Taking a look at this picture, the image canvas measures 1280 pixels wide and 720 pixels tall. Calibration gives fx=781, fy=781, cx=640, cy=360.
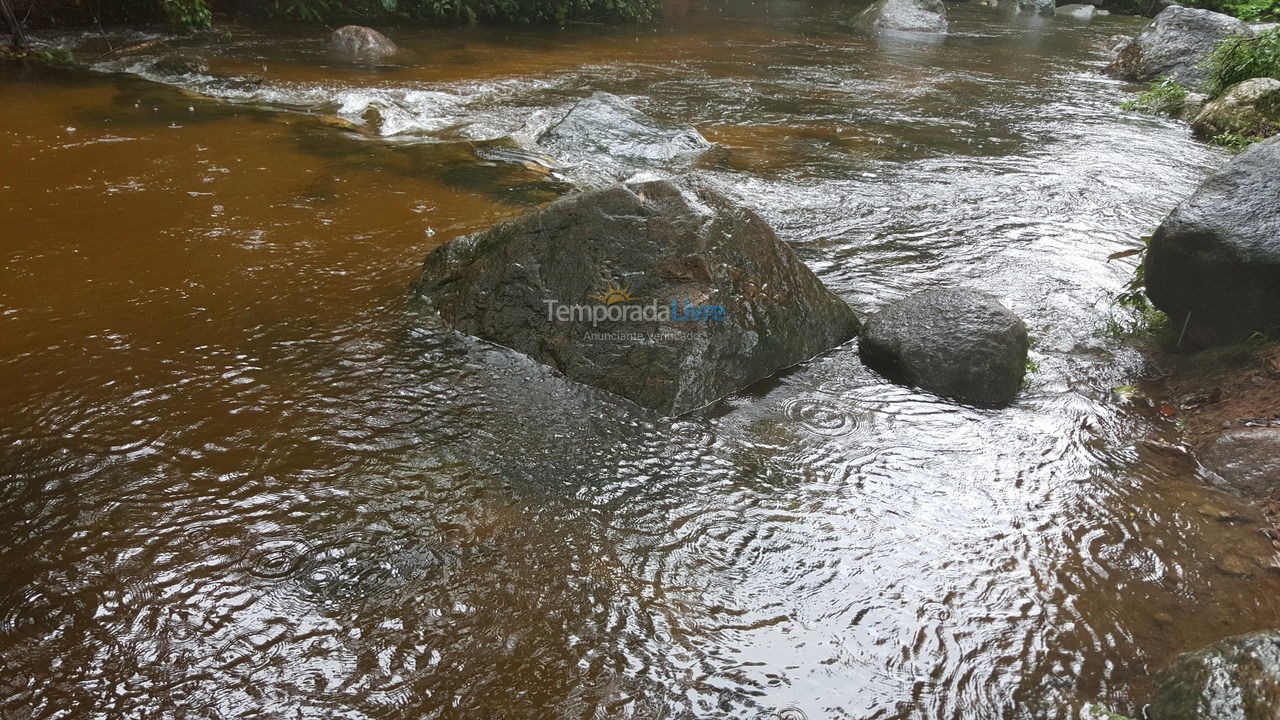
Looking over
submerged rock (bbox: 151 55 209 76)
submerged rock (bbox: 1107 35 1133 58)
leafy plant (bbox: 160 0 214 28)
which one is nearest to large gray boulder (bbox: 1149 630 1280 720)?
submerged rock (bbox: 151 55 209 76)

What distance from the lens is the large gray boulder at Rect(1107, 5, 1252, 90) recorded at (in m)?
12.6

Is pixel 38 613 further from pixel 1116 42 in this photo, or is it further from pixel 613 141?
pixel 1116 42

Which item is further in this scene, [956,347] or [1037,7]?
[1037,7]

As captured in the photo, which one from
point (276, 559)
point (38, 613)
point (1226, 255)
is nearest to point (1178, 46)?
point (1226, 255)

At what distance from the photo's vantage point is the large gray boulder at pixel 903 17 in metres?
17.8

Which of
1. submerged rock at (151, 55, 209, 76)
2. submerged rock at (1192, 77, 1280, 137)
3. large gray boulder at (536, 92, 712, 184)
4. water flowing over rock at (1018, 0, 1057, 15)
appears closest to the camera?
large gray boulder at (536, 92, 712, 184)

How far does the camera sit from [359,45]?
12.2m

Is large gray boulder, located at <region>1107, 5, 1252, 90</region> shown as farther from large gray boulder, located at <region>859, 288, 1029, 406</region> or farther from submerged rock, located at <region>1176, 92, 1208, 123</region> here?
large gray boulder, located at <region>859, 288, 1029, 406</region>

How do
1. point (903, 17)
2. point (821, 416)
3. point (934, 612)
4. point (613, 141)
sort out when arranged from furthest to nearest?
point (903, 17) < point (613, 141) < point (821, 416) < point (934, 612)

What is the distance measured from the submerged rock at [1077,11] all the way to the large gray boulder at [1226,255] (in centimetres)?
2134

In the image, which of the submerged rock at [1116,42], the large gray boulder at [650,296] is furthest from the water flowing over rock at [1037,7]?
the large gray boulder at [650,296]

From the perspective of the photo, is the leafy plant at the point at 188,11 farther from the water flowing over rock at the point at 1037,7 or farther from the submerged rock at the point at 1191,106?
the water flowing over rock at the point at 1037,7

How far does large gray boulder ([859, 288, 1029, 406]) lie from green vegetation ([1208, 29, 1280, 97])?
8.62m

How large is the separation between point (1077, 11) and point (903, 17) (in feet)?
27.6
